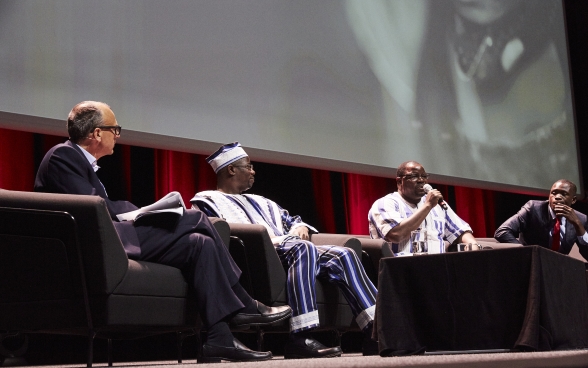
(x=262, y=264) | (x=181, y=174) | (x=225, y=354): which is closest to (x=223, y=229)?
(x=262, y=264)

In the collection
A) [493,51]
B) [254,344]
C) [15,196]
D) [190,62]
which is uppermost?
[493,51]

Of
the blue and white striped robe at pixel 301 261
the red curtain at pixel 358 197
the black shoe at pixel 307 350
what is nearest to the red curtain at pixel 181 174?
the blue and white striped robe at pixel 301 261

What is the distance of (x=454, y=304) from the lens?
2158 millimetres

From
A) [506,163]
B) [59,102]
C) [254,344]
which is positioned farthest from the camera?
[506,163]

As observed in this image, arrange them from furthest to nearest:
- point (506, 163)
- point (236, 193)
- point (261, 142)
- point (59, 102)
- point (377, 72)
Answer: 1. point (506, 163)
2. point (377, 72)
3. point (261, 142)
4. point (236, 193)
5. point (59, 102)

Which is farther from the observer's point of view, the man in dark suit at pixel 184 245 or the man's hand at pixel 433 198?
the man's hand at pixel 433 198

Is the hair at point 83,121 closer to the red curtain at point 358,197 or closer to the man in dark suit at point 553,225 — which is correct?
the red curtain at point 358,197

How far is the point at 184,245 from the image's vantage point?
2252 mm

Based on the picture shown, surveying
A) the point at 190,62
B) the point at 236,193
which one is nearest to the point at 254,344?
the point at 236,193

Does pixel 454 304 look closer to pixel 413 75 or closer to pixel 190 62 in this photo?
pixel 190 62

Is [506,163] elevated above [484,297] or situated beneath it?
elevated above

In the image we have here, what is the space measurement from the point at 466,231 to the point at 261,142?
119 cm

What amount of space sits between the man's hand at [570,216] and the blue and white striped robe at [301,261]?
1944mm

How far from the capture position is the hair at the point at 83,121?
239cm
